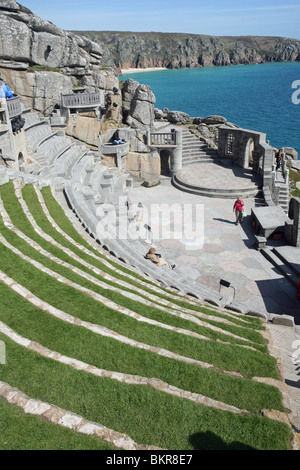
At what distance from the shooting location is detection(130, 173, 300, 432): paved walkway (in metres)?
11.8

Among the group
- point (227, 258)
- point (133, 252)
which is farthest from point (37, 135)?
point (227, 258)

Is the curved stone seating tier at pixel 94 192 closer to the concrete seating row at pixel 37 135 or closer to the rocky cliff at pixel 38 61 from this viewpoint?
the concrete seating row at pixel 37 135

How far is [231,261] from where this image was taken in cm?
1820

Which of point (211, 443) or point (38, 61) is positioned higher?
point (38, 61)

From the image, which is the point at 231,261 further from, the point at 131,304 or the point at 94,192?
the point at 131,304

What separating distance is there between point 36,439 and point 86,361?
6.62ft

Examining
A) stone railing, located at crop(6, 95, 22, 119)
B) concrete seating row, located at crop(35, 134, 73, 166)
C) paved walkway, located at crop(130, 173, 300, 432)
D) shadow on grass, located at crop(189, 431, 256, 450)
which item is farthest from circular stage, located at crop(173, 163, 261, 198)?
shadow on grass, located at crop(189, 431, 256, 450)

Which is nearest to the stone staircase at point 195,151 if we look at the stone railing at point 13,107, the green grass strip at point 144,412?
the stone railing at point 13,107

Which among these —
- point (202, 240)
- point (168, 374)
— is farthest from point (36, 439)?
point (202, 240)

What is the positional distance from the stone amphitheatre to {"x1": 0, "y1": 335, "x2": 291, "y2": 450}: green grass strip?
2cm

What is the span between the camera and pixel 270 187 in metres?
26.4

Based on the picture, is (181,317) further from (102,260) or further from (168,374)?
(102,260)

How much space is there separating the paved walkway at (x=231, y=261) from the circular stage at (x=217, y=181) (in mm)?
713

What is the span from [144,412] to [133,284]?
5964mm
